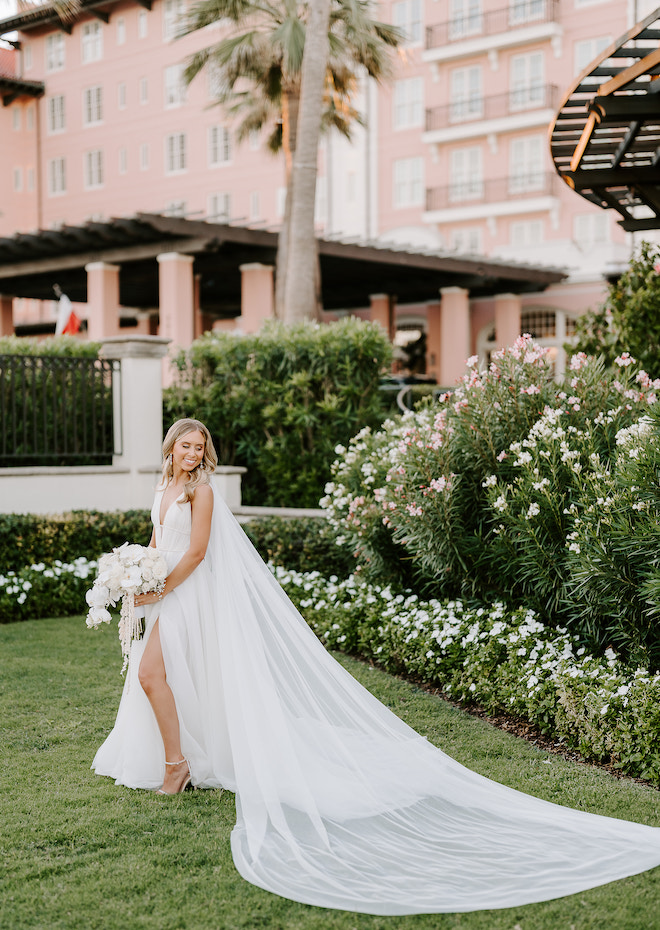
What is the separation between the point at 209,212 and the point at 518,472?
33.1 m

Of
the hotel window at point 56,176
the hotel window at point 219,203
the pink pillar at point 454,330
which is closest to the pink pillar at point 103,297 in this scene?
the pink pillar at point 454,330

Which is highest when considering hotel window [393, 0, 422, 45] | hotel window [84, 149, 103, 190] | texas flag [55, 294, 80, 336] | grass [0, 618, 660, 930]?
hotel window [393, 0, 422, 45]

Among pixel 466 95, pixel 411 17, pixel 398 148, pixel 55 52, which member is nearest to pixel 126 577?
pixel 398 148

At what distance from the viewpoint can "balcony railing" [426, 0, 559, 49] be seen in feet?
109

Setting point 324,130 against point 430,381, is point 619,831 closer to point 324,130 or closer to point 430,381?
point 324,130

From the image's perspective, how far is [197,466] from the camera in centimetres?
497

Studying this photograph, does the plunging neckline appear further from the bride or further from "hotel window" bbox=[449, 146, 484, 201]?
"hotel window" bbox=[449, 146, 484, 201]

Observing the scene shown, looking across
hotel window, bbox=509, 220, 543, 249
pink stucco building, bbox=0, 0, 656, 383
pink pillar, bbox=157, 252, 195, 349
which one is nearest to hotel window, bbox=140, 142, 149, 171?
pink stucco building, bbox=0, 0, 656, 383

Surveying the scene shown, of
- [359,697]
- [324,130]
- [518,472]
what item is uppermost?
[324,130]

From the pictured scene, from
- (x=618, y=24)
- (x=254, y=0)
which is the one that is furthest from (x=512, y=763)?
(x=618, y=24)

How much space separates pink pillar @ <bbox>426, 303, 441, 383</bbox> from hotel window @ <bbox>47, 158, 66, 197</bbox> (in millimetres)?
18708

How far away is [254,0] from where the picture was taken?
64.7 feet

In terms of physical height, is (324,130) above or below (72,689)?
above

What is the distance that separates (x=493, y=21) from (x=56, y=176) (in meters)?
19.6
